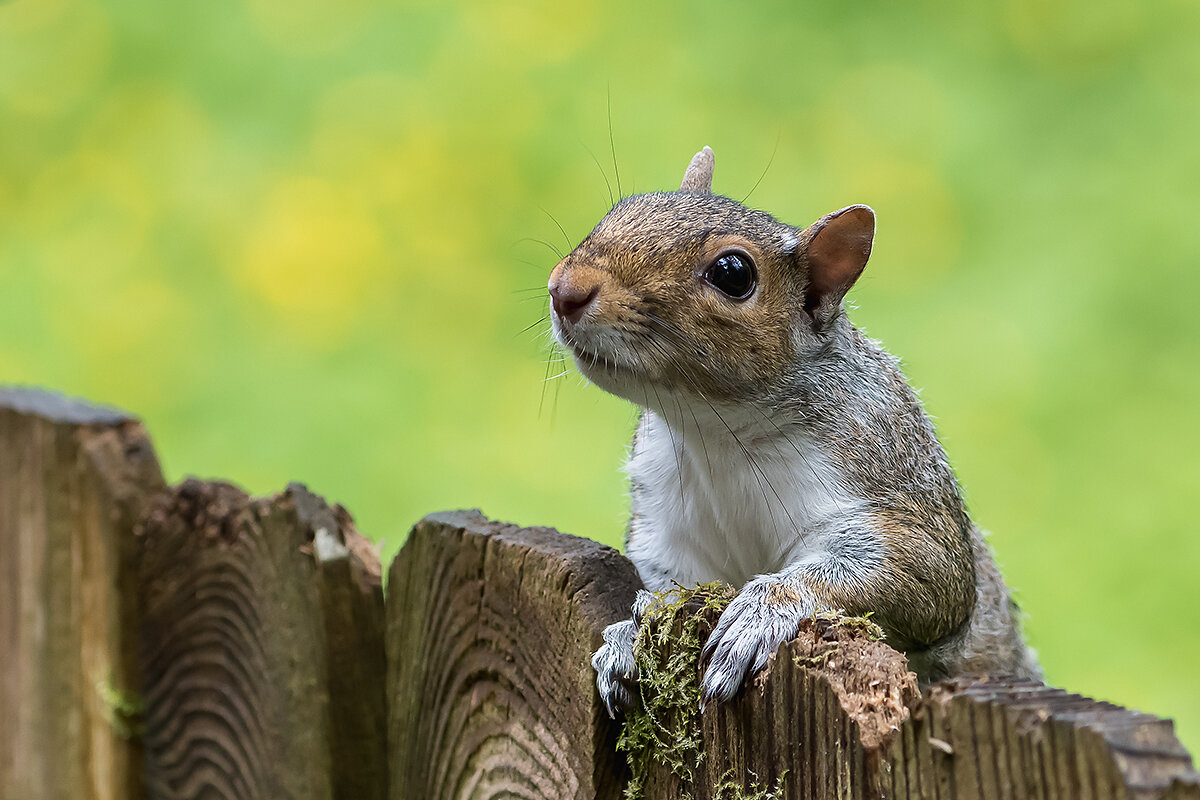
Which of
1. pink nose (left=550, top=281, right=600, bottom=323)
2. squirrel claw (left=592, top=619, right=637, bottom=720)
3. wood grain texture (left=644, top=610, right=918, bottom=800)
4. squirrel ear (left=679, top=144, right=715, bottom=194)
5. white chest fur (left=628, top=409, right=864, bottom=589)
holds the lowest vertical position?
wood grain texture (left=644, top=610, right=918, bottom=800)

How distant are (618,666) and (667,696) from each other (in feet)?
0.23

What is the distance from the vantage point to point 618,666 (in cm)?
171

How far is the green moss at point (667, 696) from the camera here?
1.66 meters

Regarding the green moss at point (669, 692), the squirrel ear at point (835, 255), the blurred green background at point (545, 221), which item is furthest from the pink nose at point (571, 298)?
the blurred green background at point (545, 221)

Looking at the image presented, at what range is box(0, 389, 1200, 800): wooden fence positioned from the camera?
52.8 inches

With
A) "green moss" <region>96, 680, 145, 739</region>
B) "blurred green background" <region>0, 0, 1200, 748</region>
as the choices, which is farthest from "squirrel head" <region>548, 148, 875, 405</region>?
"blurred green background" <region>0, 0, 1200, 748</region>

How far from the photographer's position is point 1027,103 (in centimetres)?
502

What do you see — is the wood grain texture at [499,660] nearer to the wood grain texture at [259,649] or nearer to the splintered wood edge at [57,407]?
the wood grain texture at [259,649]

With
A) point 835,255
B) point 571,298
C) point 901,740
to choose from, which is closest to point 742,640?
point 901,740

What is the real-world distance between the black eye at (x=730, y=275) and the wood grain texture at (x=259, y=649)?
0.74 meters

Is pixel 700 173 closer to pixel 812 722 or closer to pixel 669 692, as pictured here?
pixel 669 692

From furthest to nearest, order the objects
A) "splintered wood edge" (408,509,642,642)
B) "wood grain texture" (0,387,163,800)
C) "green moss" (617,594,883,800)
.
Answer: "wood grain texture" (0,387,163,800) < "splintered wood edge" (408,509,642,642) < "green moss" (617,594,883,800)

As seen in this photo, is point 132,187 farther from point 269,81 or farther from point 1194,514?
point 1194,514

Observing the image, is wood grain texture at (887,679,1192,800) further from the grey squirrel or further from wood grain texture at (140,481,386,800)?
wood grain texture at (140,481,386,800)
